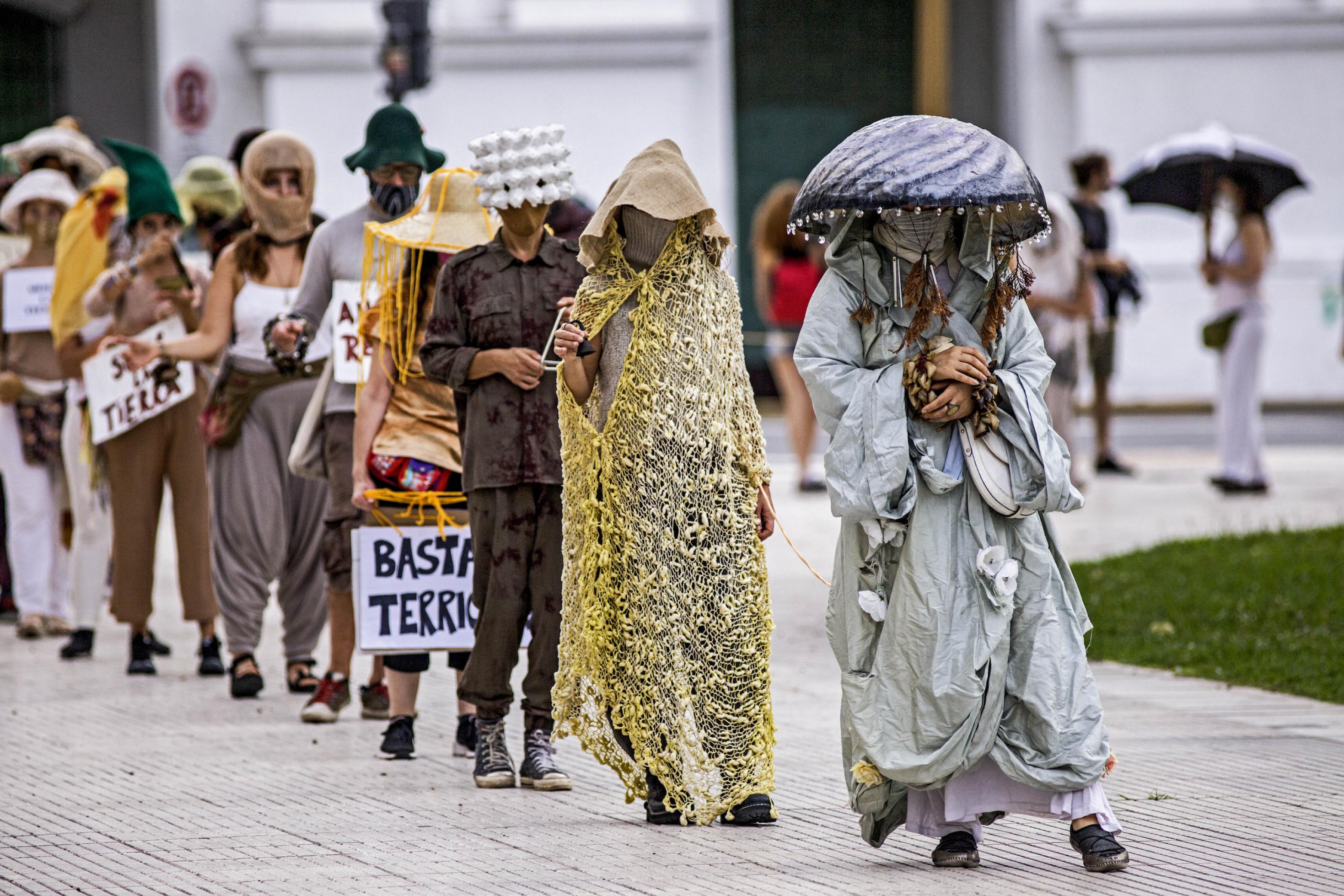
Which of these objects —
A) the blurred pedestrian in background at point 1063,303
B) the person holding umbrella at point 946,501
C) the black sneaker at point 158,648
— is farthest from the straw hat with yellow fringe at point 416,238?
the blurred pedestrian in background at point 1063,303

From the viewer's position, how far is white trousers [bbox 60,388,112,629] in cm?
923

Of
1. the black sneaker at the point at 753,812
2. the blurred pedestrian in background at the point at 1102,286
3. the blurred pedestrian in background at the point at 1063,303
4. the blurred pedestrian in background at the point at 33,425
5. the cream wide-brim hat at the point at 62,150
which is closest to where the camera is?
the black sneaker at the point at 753,812

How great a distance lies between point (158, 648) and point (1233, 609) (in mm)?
5025

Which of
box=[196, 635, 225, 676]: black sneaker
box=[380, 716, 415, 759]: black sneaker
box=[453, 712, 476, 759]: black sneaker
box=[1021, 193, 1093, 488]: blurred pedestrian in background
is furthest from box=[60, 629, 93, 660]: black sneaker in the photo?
box=[1021, 193, 1093, 488]: blurred pedestrian in background

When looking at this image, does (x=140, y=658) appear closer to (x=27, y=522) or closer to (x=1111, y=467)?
(x=27, y=522)

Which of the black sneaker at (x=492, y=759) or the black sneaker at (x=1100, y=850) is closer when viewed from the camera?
the black sneaker at (x=1100, y=850)

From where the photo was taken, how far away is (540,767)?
248 inches

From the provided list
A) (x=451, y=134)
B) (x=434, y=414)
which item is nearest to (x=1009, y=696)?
(x=434, y=414)

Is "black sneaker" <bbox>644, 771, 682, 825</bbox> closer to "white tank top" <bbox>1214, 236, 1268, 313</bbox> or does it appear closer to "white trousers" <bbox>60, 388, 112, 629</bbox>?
"white trousers" <bbox>60, 388, 112, 629</bbox>

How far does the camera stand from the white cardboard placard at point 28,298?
9.65 m

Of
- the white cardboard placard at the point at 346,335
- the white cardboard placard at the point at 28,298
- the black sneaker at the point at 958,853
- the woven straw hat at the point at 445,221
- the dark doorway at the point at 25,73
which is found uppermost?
the dark doorway at the point at 25,73

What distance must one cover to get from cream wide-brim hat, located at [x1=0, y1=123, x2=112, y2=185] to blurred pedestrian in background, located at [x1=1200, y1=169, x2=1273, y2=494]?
7.65 meters

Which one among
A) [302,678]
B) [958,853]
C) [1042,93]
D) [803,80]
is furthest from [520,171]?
[803,80]

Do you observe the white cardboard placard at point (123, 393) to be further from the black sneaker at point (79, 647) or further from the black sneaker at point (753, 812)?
the black sneaker at point (753, 812)
